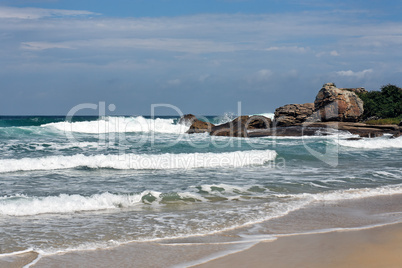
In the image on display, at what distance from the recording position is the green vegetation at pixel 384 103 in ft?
102

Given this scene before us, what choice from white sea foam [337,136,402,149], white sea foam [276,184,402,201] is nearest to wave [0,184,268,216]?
white sea foam [276,184,402,201]

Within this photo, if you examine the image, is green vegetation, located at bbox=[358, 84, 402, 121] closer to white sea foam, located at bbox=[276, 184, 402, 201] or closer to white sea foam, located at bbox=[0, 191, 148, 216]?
white sea foam, located at bbox=[276, 184, 402, 201]

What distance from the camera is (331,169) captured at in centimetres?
1359

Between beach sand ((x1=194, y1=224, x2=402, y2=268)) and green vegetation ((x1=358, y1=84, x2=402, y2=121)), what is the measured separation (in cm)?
2717

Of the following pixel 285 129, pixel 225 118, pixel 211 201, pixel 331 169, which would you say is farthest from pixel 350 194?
pixel 225 118

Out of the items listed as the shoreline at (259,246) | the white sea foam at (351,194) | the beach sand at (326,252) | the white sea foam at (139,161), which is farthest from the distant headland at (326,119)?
the beach sand at (326,252)

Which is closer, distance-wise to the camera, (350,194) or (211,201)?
(211,201)

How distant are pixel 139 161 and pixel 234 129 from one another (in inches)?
463

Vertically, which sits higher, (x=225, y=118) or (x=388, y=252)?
(x=225, y=118)

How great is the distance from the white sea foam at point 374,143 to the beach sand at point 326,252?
53.5 feet

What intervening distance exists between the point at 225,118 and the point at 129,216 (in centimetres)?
3753

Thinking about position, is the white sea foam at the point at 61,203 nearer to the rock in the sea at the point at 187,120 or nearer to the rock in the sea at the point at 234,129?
the rock in the sea at the point at 234,129

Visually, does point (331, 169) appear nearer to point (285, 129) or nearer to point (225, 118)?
point (285, 129)

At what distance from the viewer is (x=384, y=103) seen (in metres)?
32.5
